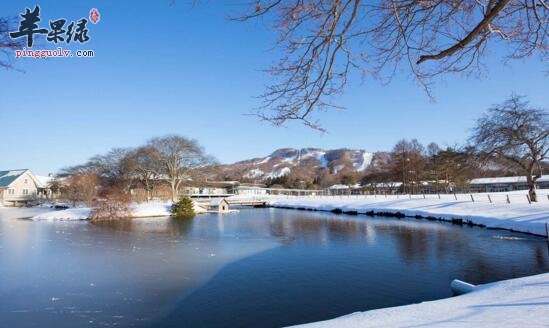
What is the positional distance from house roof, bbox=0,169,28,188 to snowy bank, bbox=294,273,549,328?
2573 inches

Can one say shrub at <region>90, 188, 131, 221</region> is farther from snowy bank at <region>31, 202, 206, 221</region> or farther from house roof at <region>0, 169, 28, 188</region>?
house roof at <region>0, 169, 28, 188</region>

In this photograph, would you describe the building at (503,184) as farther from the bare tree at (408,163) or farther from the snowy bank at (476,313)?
the snowy bank at (476,313)

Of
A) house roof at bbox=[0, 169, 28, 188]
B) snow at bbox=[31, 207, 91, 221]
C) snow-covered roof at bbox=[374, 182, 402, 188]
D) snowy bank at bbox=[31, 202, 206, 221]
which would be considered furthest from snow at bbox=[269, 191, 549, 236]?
house roof at bbox=[0, 169, 28, 188]

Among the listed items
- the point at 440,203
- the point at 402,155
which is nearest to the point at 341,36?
the point at 440,203

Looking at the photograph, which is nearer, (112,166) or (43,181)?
(112,166)

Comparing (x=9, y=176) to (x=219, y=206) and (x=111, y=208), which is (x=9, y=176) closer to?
(x=111, y=208)

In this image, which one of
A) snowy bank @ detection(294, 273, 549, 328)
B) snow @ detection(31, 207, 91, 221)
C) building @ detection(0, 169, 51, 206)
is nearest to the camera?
snowy bank @ detection(294, 273, 549, 328)

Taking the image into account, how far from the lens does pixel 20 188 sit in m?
56.1

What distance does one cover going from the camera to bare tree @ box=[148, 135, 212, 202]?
46844 mm

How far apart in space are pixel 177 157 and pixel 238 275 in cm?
3985

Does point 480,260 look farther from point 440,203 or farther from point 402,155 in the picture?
point 402,155

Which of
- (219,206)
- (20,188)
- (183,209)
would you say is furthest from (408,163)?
(20,188)

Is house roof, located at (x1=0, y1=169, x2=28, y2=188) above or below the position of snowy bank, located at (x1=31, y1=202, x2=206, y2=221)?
above

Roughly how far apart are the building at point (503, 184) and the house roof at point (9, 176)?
7043cm
